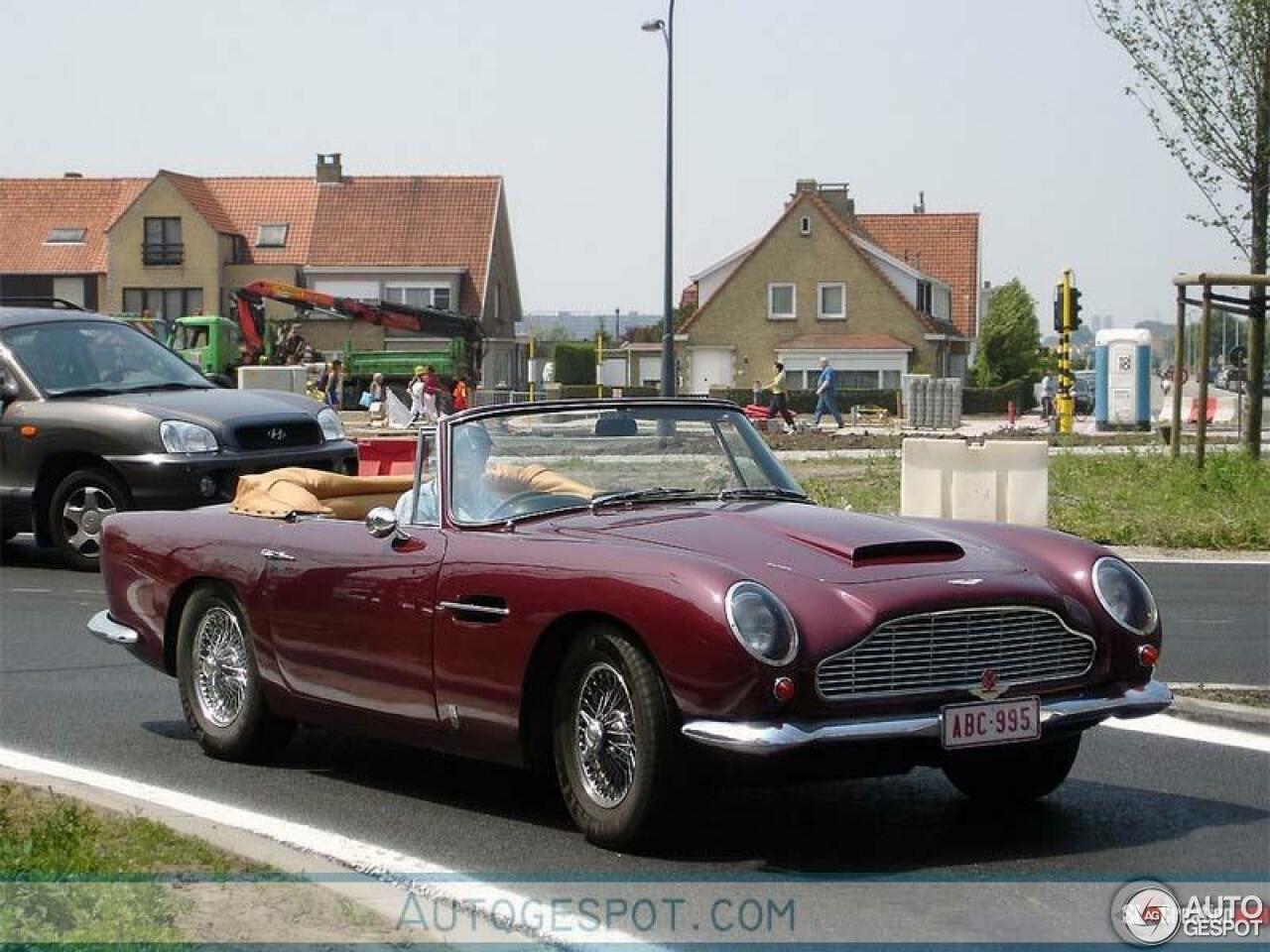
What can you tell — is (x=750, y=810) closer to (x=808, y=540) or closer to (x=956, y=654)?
(x=808, y=540)

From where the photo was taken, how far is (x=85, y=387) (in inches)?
606

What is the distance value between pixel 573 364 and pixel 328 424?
263 feet

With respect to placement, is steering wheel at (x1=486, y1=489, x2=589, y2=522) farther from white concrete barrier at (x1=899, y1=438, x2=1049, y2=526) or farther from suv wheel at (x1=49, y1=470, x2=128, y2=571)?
white concrete barrier at (x1=899, y1=438, x2=1049, y2=526)

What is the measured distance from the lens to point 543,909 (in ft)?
18.4

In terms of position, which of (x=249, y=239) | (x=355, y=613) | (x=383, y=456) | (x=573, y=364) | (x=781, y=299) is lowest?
(x=355, y=613)

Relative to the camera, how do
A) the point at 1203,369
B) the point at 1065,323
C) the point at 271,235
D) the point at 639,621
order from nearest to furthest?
the point at 639,621, the point at 1203,369, the point at 1065,323, the point at 271,235

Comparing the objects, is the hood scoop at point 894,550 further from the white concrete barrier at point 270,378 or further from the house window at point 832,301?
the house window at point 832,301

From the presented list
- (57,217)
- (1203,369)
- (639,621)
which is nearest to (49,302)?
(1203,369)

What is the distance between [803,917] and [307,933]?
133cm

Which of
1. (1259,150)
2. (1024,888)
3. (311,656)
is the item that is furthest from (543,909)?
(1259,150)

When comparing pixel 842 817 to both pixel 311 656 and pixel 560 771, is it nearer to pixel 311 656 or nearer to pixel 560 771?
pixel 560 771

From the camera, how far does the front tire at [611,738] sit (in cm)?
596

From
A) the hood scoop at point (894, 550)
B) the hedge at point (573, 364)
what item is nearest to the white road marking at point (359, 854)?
the hood scoop at point (894, 550)

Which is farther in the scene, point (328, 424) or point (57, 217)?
point (57, 217)
